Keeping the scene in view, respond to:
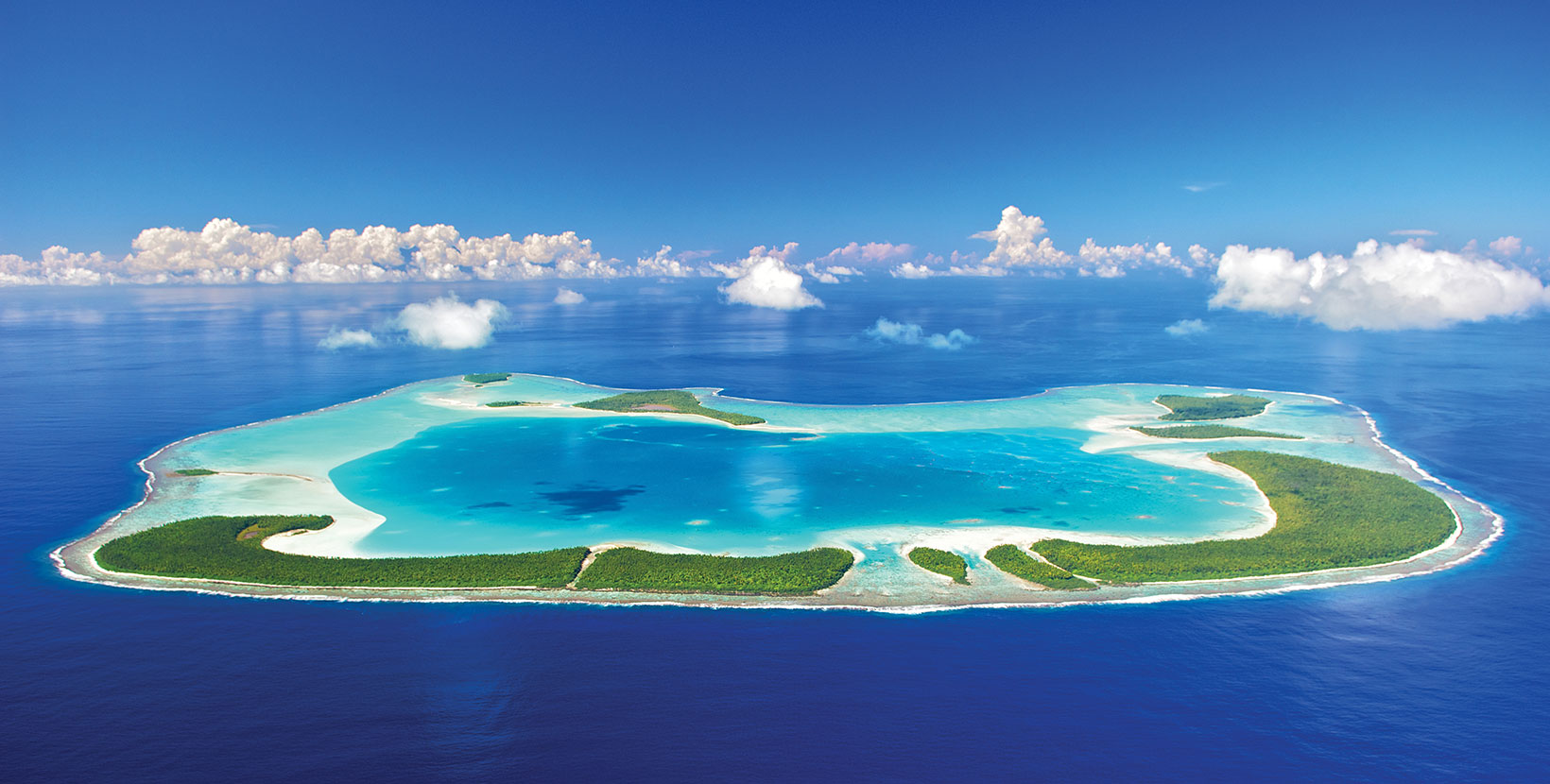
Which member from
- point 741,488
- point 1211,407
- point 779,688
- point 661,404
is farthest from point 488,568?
point 1211,407

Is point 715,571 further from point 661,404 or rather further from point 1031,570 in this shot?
point 661,404

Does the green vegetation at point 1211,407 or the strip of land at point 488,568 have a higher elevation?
the green vegetation at point 1211,407

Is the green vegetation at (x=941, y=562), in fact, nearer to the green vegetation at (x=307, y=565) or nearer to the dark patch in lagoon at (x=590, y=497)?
the green vegetation at (x=307, y=565)

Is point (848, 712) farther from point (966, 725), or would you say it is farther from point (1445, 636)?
point (1445, 636)

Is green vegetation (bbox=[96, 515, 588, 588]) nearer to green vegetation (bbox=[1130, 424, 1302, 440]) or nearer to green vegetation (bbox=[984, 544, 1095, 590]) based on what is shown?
green vegetation (bbox=[984, 544, 1095, 590])

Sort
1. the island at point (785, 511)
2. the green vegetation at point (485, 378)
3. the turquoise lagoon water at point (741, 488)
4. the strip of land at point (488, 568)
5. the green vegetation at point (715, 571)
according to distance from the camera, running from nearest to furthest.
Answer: the green vegetation at point (715, 571) → the strip of land at point (488, 568) → the island at point (785, 511) → the turquoise lagoon water at point (741, 488) → the green vegetation at point (485, 378)

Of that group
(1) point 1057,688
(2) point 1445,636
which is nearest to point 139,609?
(1) point 1057,688

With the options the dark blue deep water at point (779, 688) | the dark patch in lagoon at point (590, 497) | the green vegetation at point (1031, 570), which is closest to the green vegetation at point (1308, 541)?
the green vegetation at point (1031, 570)
